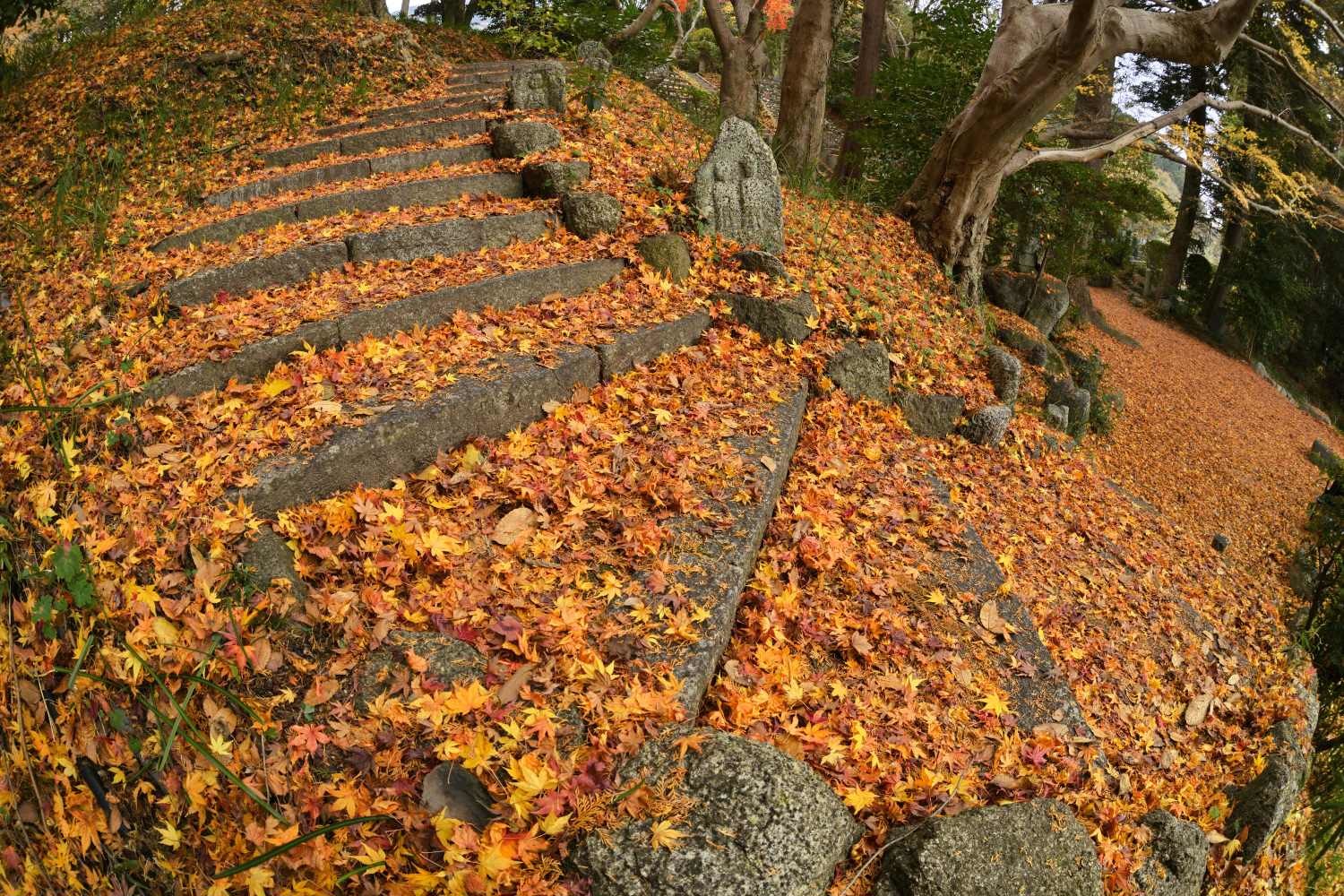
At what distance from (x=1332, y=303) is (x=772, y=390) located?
725 inches

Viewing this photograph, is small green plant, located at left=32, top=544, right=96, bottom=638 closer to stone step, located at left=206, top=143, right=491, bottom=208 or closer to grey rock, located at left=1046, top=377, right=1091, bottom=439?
stone step, located at left=206, top=143, right=491, bottom=208

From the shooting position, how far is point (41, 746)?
2.24 metres

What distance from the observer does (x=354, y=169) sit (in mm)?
5770

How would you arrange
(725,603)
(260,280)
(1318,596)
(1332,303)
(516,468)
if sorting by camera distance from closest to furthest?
(725,603)
(516,468)
(260,280)
(1318,596)
(1332,303)

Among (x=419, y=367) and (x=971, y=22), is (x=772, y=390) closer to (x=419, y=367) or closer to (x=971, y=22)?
(x=419, y=367)

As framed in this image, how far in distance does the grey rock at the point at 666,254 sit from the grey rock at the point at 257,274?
72.9 inches

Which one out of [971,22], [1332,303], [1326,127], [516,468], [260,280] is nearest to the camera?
[516,468]

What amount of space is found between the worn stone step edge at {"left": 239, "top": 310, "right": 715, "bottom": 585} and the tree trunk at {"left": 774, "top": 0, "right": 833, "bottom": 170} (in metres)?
5.38

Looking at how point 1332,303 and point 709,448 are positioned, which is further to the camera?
point 1332,303

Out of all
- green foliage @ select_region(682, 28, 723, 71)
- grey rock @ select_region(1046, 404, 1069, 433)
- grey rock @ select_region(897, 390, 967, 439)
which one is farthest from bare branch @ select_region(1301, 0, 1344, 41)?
green foliage @ select_region(682, 28, 723, 71)

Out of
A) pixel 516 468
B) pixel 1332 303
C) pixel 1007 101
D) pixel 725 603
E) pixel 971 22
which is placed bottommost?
pixel 725 603

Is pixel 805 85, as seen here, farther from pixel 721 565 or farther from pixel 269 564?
pixel 269 564

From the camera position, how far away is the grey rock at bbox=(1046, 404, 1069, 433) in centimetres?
752

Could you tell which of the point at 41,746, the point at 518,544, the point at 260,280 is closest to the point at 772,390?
the point at 518,544
